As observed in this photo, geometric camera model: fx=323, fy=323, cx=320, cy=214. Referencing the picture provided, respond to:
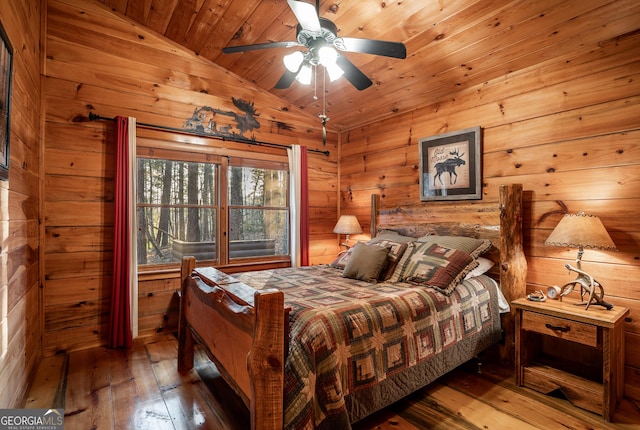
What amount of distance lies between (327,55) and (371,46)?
264mm

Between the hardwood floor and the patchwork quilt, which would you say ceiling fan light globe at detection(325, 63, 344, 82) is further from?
the hardwood floor

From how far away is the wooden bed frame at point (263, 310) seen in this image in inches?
52.8

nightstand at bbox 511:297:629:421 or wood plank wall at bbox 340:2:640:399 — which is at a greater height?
wood plank wall at bbox 340:2:640:399

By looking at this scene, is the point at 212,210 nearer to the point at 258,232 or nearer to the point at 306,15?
the point at 258,232

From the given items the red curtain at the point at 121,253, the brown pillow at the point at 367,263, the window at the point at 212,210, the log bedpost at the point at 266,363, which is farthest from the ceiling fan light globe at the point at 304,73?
the red curtain at the point at 121,253

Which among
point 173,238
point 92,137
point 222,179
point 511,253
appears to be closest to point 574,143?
point 511,253

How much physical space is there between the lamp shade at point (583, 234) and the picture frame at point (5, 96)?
3142 mm

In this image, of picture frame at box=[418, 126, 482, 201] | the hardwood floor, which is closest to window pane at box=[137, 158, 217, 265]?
the hardwood floor

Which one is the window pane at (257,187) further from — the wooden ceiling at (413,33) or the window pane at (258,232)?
the wooden ceiling at (413,33)

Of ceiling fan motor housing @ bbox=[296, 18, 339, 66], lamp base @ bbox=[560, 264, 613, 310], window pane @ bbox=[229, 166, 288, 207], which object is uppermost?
ceiling fan motor housing @ bbox=[296, 18, 339, 66]

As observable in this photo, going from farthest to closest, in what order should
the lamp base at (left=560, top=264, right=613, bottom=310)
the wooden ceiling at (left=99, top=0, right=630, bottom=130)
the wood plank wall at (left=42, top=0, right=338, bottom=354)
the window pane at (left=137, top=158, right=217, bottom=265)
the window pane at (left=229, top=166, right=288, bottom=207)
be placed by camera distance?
the window pane at (left=229, top=166, right=288, bottom=207)
the window pane at (left=137, top=158, right=217, bottom=265)
the wood plank wall at (left=42, top=0, right=338, bottom=354)
the wooden ceiling at (left=99, top=0, right=630, bottom=130)
the lamp base at (left=560, top=264, right=613, bottom=310)

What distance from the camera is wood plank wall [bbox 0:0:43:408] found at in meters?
1.69

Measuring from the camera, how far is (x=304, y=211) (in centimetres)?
394

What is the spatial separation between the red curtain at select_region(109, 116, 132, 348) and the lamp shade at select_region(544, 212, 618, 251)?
11.1ft
